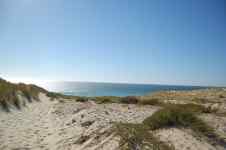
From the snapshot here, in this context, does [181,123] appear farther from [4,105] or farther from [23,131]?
[4,105]

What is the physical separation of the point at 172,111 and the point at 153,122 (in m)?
0.80

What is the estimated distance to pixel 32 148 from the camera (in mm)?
4383

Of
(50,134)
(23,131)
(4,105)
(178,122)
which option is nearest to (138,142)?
(178,122)

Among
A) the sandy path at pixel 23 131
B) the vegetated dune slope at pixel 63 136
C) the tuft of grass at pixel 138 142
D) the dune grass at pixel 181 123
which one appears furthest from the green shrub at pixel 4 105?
the dune grass at pixel 181 123

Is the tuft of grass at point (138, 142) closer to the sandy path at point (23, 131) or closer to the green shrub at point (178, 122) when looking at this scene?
the green shrub at point (178, 122)

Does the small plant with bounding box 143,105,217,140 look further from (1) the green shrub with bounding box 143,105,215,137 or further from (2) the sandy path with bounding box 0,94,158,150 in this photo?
(2) the sandy path with bounding box 0,94,158,150

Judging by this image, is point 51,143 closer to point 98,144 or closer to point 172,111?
point 98,144

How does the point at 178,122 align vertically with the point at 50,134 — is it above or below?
above

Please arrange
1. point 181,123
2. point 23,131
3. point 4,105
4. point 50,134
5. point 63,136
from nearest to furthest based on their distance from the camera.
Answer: point 181,123, point 63,136, point 50,134, point 23,131, point 4,105

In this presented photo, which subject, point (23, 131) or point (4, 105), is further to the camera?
point (4, 105)

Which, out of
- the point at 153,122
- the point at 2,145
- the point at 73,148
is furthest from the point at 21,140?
the point at 153,122

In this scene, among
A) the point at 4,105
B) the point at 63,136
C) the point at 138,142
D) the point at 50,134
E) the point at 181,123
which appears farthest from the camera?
the point at 4,105

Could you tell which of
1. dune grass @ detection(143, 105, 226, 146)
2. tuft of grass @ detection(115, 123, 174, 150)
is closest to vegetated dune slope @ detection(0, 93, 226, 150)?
tuft of grass @ detection(115, 123, 174, 150)

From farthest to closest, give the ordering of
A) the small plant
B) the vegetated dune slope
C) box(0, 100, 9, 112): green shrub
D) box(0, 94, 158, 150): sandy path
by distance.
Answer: box(0, 100, 9, 112): green shrub, the small plant, box(0, 94, 158, 150): sandy path, the vegetated dune slope
